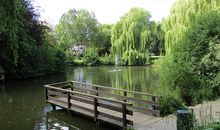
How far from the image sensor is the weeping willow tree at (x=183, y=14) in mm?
21547

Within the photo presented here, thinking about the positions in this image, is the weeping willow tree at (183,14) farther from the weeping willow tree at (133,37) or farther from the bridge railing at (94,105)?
the weeping willow tree at (133,37)

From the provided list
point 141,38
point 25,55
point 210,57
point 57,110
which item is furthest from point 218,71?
point 141,38

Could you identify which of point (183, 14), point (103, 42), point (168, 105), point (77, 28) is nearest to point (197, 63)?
point (168, 105)

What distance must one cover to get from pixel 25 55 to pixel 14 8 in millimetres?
20561

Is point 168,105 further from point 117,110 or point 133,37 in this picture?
point 133,37

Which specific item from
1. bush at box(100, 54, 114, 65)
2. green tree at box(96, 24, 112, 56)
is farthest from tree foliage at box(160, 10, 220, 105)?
green tree at box(96, 24, 112, 56)

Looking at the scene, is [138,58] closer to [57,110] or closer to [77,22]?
[77,22]

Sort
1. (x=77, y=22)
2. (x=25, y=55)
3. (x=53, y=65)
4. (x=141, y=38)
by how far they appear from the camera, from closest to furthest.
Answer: (x=25, y=55)
(x=53, y=65)
(x=141, y=38)
(x=77, y=22)

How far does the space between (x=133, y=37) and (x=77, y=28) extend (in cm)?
2050

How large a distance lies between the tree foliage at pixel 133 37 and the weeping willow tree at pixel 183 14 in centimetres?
1356

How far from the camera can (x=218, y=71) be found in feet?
39.6

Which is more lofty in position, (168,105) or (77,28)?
(77,28)

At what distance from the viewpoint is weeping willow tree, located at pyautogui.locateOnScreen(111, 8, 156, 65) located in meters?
42.1

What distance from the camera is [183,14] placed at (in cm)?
2473
